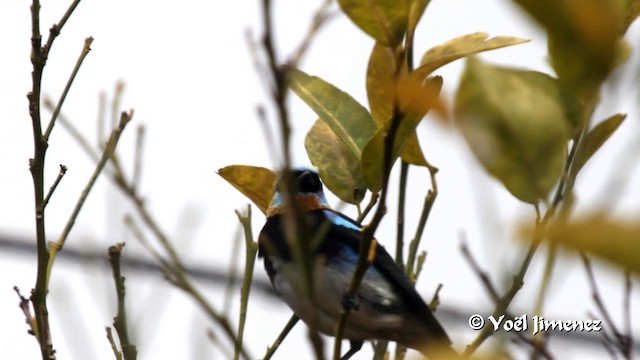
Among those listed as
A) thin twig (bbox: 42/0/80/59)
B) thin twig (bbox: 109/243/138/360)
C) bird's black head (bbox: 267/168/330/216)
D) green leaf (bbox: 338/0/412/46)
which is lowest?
thin twig (bbox: 109/243/138/360)

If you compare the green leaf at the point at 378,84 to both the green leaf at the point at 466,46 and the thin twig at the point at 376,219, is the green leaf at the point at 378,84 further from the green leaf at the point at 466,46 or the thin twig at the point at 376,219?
the thin twig at the point at 376,219

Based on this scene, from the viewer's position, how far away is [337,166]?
2221mm

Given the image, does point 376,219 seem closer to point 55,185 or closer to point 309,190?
point 55,185

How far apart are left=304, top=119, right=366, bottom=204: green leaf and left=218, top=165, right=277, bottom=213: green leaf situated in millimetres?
120

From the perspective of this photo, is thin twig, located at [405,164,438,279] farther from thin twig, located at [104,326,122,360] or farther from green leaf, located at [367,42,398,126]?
thin twig, located at [104,326,122,360]

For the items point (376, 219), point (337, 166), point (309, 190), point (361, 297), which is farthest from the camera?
point (309, 190)

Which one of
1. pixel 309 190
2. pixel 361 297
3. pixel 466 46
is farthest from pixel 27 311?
pixel 309 190

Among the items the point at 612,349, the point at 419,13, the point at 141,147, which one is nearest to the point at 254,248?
the point at 141,147

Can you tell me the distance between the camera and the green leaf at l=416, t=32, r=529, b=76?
1.61 meters

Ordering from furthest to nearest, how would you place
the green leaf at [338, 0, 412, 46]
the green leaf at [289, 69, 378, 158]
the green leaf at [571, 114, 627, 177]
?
the green leaf at [289, 69, 378, 158] → the green leaf at [571, 114, 627, 177] → the green leaf at [338, 0, 412, 46]

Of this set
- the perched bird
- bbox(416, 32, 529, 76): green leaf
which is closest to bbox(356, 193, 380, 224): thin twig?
bbox(416, 32, 529, 76): green leaf

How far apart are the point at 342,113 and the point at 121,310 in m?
0.68

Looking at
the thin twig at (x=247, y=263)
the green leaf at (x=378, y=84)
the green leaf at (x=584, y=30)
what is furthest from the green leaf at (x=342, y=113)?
the green leaf at (x=584, y=30)

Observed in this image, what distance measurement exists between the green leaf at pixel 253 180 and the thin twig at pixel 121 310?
0.62 m
